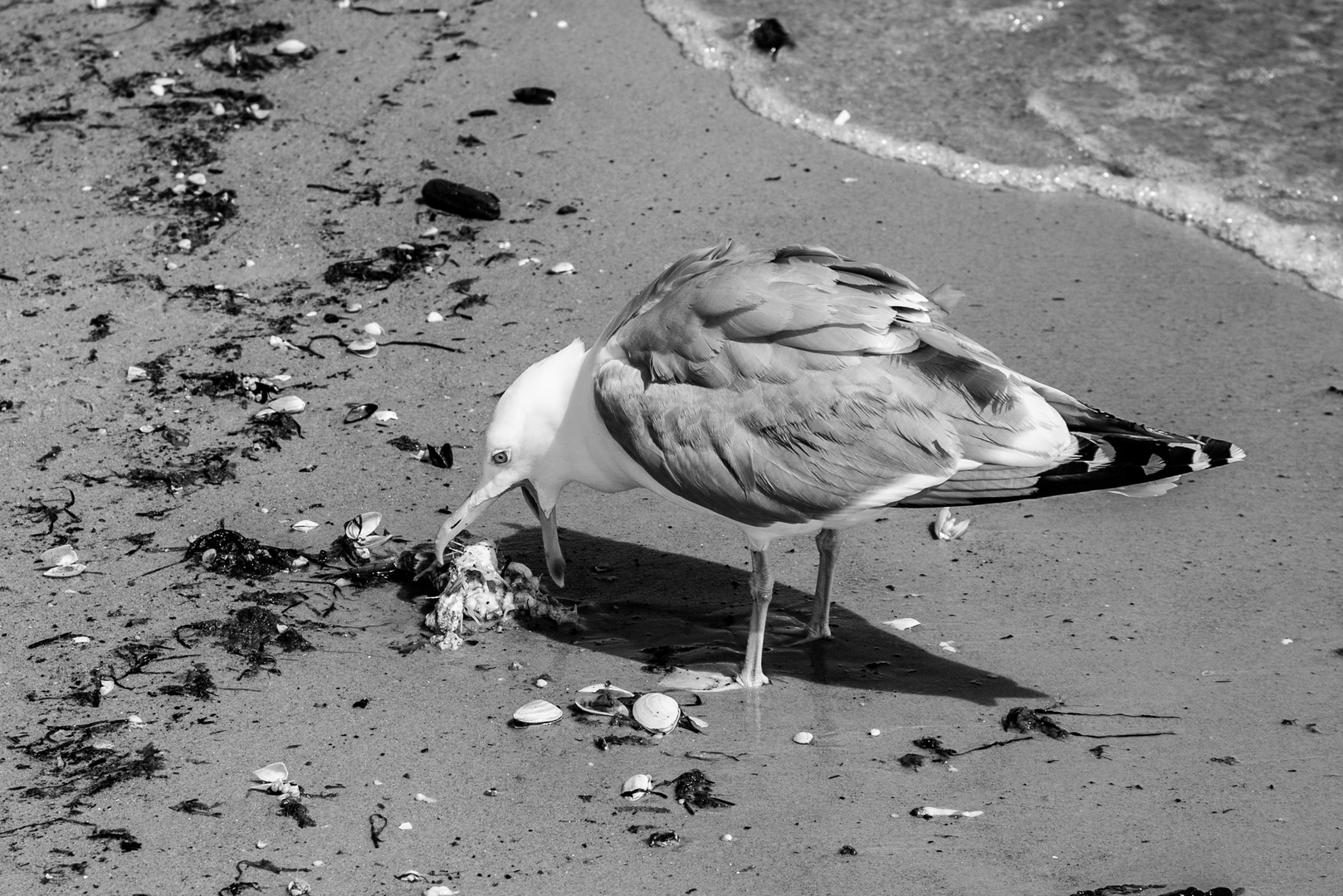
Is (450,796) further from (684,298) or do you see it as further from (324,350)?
(324,350)

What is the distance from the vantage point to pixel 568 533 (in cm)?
530

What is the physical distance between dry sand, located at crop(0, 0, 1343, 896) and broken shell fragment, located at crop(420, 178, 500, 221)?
0.15m

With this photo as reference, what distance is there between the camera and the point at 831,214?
6.89m

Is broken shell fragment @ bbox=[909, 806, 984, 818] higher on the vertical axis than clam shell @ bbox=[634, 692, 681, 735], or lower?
higher

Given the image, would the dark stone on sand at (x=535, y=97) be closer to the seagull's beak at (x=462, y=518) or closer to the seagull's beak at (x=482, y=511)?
the seagull's beak at (x=482, y=511)

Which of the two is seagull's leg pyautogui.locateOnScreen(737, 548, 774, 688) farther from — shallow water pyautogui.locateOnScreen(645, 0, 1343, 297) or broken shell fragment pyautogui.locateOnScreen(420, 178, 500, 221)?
shallow water pyautogui.locateOnScreen(645, 0, 1343, 297)

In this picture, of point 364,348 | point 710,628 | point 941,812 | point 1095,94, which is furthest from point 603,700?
point 1095,94

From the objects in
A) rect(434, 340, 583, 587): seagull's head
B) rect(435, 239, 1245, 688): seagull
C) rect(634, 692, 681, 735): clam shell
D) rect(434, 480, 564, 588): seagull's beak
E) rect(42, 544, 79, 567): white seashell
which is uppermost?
rect(435, 239, 1245, 688): seagull

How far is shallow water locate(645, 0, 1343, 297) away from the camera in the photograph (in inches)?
289

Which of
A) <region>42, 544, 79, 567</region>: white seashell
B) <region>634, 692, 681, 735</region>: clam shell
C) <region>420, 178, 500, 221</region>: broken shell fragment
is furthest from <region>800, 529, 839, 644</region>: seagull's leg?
<region>420, 178, 500, 221</region>: broken shell fragment

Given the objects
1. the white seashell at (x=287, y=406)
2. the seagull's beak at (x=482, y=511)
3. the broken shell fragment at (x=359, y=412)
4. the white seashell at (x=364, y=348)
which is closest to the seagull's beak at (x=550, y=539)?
the seagull's beak at (x=482, y=511)

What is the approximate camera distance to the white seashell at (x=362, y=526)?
490cm

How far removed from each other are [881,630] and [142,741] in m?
2.38

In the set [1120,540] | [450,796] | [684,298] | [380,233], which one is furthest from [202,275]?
[1120,540]
